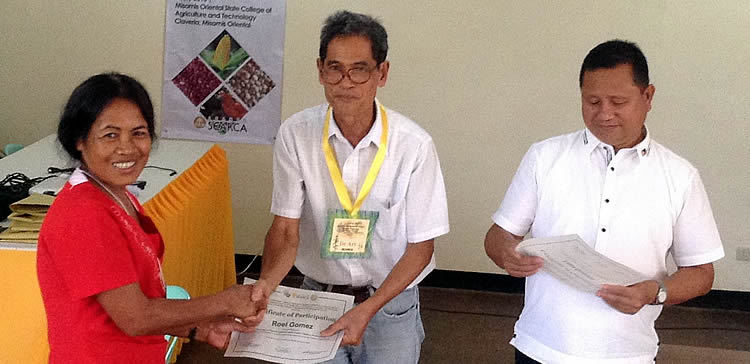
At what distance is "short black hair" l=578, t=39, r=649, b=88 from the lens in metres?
1.98

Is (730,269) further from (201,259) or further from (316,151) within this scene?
(316,151)

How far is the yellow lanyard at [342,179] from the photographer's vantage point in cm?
216

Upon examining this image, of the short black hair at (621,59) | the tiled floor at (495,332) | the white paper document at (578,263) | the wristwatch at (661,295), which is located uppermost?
the short black hair at (621,59)

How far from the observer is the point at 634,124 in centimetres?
199

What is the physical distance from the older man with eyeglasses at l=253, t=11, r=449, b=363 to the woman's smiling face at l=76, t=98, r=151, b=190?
57cm

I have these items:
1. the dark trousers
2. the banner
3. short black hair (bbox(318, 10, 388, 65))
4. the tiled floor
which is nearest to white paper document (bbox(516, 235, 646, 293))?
the dark trousers

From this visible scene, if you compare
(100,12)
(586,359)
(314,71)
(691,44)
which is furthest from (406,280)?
(100,12)

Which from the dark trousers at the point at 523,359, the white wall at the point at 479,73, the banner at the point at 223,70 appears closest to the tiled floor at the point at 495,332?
the white wall at the point at 479,73

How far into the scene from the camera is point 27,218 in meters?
2.88

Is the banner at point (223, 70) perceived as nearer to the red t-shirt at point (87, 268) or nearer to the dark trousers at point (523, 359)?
the dark trousers at point (523, 359)

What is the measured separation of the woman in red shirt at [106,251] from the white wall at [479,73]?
9.80ft

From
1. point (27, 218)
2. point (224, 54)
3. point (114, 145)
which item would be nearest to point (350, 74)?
point (114, 145)

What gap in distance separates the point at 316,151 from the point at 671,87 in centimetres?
304

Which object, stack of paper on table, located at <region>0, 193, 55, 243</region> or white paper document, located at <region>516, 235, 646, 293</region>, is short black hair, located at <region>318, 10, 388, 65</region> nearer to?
white paper document, located at <region>516, 235, 646, 293</region>
